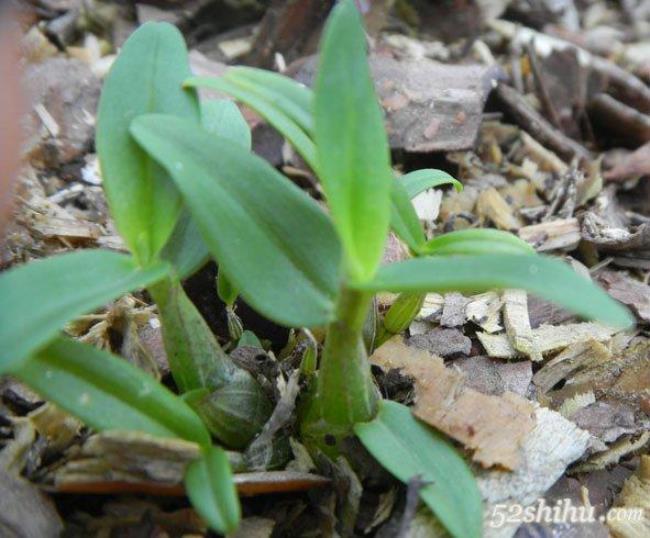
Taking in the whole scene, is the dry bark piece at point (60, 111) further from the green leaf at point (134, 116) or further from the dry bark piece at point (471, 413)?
the dry bark piece at point (471, 413)

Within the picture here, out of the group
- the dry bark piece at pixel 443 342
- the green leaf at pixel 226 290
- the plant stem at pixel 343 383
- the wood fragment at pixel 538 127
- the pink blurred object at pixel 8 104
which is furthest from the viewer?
the wood fragment at pixel 538 127

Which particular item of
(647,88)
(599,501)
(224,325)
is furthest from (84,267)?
(647,88)

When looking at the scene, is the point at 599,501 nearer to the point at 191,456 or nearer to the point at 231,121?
the point at 191,456

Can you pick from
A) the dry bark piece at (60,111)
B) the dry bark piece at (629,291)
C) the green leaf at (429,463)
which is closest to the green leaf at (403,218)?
the green leaf at (429,463)

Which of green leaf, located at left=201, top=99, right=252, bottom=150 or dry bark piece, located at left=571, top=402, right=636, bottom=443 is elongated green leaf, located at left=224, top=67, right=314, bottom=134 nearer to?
green leaf, located at left=201, top=99, right=252, bottom=150

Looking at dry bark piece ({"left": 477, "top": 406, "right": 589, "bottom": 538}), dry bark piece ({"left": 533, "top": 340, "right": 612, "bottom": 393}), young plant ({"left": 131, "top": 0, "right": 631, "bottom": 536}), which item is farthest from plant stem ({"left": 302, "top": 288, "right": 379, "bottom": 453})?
dry bark piece ({"left": 533, "top": 340, "right": 612, "bottom": 393})

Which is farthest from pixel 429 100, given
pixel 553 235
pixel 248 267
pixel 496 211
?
pixel 248 267
